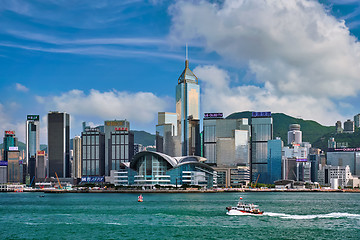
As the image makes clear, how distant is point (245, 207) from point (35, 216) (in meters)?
39.0

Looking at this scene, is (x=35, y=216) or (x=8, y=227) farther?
(x=35, y=216)

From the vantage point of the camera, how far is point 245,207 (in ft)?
315

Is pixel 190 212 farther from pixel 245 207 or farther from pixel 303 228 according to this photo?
pixel 303 228

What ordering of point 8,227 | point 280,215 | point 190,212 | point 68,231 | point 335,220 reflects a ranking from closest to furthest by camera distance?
point 68,231
point 8,227
point 335,220
point 280,215
point 190,212

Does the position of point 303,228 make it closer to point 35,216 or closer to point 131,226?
point 131,226

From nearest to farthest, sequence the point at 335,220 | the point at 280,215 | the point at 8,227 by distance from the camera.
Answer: the point at 8,227, the point at 335,220, the point at 280,215

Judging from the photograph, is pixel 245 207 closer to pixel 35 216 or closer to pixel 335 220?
pixel 335 220

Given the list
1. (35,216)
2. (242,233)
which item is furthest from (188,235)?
(35,216)

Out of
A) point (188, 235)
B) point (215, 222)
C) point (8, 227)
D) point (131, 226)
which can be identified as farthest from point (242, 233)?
point (8, 227)

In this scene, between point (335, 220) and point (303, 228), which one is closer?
point (303, 228)

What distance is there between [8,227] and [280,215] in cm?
4630

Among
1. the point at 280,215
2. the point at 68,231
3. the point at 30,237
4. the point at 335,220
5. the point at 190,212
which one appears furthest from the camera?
the point at 190,212

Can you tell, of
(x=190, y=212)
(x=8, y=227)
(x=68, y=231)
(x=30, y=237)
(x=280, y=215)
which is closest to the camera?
(x=30, y=237)

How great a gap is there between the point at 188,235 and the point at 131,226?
1271 cm
